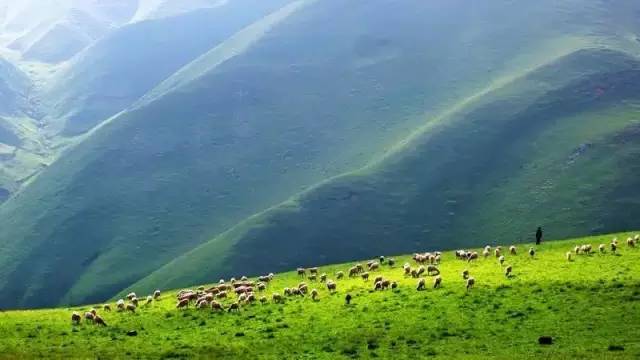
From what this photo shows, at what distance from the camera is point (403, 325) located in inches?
1708

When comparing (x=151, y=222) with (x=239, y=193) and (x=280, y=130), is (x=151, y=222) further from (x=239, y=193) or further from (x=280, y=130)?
(x=280, y=130)

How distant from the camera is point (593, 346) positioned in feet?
119

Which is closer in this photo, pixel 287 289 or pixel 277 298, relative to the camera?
pixel 277 298

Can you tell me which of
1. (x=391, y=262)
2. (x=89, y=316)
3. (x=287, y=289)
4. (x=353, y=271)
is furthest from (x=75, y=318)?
(x=391, y=262)

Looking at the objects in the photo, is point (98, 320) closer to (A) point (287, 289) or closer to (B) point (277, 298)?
(B) point (277, 298)

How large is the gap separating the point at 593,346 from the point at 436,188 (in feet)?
364

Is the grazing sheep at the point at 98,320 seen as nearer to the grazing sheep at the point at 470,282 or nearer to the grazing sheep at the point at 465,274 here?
the grazing sheep at the point at 470,282

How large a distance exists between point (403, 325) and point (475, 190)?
103 meters

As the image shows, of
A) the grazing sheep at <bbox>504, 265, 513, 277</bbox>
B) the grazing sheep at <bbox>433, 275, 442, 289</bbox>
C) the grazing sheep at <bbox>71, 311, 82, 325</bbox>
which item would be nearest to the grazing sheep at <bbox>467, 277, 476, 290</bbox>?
the grazing sheep at <bbox>433, 275, 442, 289</bbox>

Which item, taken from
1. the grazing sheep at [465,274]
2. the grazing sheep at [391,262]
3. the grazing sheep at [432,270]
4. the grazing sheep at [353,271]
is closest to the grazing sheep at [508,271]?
the grazing sheep at [465,274]

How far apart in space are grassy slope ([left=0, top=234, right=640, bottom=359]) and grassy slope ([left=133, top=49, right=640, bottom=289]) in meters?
75.6

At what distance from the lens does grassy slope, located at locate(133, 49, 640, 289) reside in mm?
129375

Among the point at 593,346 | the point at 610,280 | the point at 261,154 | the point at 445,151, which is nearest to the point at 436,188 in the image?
the point at 445,151

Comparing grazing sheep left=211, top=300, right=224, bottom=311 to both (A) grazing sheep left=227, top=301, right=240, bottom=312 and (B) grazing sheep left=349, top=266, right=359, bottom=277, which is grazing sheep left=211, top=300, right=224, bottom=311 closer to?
(A) grazing sheep left=227, top=301, right=240, bottom=312
